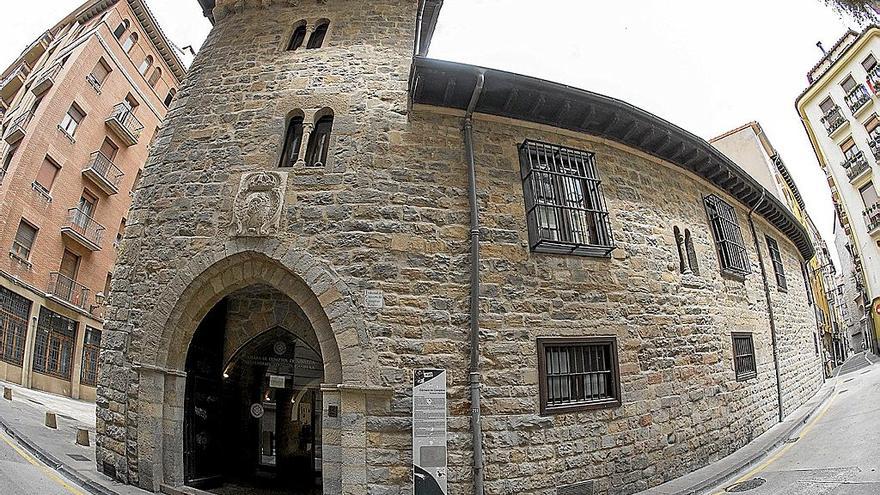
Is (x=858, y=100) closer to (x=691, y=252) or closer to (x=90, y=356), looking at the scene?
(x=691, y=252)

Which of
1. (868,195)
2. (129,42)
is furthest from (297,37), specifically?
(868,195)

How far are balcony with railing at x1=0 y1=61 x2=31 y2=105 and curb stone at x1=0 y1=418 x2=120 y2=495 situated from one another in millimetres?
20427

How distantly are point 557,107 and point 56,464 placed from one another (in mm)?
9688

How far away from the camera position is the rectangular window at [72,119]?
17.5m

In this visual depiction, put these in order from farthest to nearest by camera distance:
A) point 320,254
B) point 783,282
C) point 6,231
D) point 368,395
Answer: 1. point 6,231
2. point 783,282
3. point 320,254
4. point 368,395

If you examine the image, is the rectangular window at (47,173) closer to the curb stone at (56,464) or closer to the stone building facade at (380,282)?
the curb stone at (56,464)

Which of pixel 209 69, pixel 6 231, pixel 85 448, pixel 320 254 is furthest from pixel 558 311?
pixel 6 231

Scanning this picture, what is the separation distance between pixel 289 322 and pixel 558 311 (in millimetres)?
4311

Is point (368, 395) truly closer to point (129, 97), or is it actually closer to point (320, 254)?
point (320, 254)

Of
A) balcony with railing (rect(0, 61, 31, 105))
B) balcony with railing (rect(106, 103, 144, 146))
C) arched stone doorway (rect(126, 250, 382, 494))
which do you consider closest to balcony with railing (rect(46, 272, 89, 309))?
balcony with railing (rect(106, 103, 144, 146))

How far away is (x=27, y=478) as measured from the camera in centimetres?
604

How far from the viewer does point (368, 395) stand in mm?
5293

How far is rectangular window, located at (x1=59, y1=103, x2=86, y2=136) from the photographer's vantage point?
→ 17.5 meters

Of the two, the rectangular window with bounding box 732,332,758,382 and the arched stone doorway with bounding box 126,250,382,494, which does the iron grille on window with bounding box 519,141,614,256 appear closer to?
the arched stone doorway with bounding box 126,250,382,494
